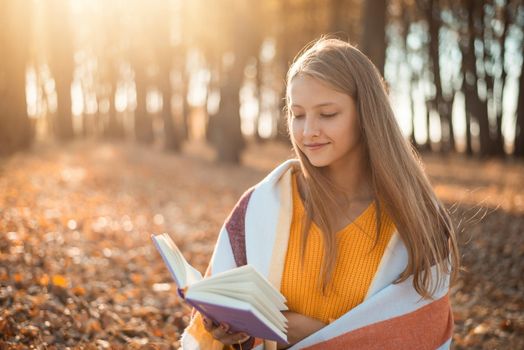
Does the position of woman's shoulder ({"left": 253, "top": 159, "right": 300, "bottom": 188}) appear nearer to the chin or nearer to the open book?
the chin

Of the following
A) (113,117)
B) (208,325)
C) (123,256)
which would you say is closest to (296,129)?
(208,325)

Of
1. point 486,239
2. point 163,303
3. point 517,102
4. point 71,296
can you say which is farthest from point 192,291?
point 517,102

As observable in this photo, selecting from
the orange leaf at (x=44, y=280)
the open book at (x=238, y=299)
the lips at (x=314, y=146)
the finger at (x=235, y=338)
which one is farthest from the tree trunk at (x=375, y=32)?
the open book at (x=238, y=299)

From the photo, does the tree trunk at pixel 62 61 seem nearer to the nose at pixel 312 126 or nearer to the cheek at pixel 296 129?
the cheek at pixel 296 129

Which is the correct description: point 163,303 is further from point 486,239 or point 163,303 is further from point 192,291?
point 486,239

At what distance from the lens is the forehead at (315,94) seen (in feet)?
8.11

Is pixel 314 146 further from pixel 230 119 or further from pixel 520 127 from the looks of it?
pixel 520 127

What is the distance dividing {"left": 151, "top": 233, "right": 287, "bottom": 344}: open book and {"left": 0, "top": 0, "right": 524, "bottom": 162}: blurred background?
28.0 ft

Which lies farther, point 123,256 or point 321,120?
point 123,256

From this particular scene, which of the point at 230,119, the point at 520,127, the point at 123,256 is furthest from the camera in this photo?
the point at 520,127

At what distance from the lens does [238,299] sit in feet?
6.48

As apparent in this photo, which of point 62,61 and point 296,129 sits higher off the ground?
point 296,129

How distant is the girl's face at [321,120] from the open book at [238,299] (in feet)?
2.63

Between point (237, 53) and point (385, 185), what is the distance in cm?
1333
